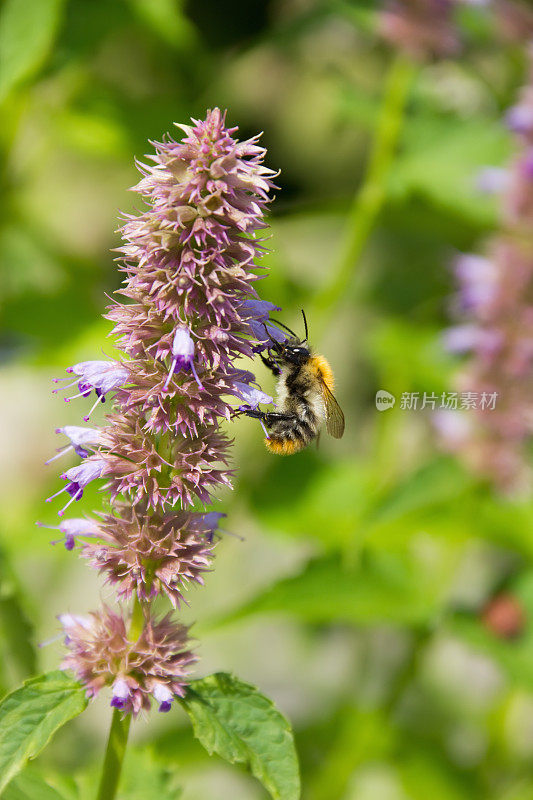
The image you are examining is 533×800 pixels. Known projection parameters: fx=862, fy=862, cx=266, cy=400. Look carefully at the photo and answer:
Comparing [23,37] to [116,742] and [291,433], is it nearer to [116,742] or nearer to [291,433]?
[291,433]

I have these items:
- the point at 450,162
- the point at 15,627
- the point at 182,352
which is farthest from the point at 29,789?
the point at 450,162

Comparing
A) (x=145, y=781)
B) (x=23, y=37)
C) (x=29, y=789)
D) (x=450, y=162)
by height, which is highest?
(x=450, y=162)

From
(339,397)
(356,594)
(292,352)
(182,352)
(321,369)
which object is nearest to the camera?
(182,352)

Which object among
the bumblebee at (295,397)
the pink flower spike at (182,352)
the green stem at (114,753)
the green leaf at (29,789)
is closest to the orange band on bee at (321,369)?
the bumblebee at (295,397)

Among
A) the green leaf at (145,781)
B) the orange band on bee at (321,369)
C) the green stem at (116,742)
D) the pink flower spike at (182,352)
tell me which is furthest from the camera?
the orange band on bee at (321,369)

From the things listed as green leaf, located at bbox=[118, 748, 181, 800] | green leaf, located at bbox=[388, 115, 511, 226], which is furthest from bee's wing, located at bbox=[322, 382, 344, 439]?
green leaf, located at bbox=[388, 115, 511, 226]

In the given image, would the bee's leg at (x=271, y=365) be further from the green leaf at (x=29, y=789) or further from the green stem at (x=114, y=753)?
the green leaf at (x=29, y=789)

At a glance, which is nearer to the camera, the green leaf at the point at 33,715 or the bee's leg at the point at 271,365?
the green leaf at the point at 33,715
